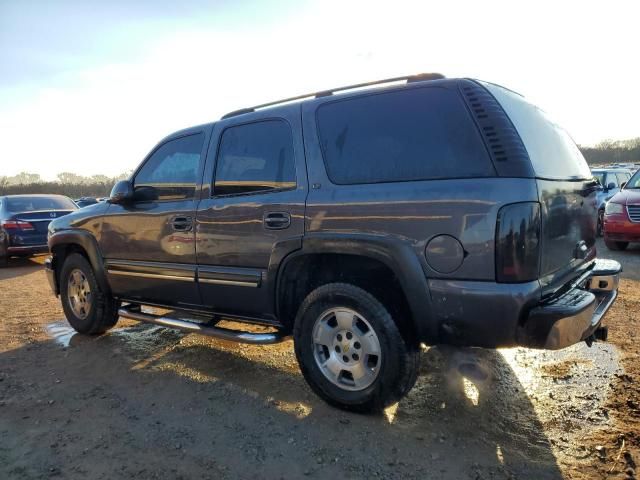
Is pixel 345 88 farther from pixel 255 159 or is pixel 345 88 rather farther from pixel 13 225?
pixel 13 225

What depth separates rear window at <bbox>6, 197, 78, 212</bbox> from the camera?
34.2ft

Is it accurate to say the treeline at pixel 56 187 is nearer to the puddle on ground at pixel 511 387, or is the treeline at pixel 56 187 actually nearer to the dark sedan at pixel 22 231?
the dark sedan at pixel 22 231

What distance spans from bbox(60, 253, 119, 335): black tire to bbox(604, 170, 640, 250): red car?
28.0 ft

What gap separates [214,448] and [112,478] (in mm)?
533

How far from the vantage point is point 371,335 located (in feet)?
9.38

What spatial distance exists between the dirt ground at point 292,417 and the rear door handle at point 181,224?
1.15 m

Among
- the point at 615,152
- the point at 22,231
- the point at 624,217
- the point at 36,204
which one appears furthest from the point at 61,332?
the point at 615,152

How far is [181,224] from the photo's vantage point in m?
3.77

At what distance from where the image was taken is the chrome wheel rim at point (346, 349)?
2871mm

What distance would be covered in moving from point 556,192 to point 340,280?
140 cm

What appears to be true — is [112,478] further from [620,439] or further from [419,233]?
[620,439]

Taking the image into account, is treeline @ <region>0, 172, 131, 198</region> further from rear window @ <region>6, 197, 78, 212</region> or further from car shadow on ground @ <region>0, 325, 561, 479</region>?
car shadow on ground @ <region>0, 325, 561, 479</region>

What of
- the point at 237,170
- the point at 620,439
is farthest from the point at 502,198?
the point at 237,170

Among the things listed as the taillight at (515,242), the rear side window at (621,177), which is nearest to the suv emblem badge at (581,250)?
the taillight at (515,242)
